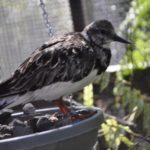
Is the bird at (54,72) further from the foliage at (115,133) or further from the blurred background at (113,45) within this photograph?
the foliage at (115,133)

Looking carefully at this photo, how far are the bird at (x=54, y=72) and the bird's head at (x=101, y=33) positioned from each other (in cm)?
12

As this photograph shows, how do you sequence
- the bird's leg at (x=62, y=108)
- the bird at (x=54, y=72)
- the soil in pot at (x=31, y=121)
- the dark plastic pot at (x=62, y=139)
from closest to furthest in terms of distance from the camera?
the dark plastic pot at (x=62, y=139)
the soil in pot at (x=31, y=121)
the bird at (x=54, y=72)
the bird's leg at (x=62, y=108)

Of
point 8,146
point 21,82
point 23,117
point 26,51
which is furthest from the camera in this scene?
point 26,51

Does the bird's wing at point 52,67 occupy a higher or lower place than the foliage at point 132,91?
higher

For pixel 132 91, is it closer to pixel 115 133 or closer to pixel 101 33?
pixel 115 133

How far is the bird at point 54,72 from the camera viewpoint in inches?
74.1

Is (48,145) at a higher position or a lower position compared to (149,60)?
higher

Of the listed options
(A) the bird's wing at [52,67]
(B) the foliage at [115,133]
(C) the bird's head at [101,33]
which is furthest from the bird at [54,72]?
(B) the foliage at [115,133]

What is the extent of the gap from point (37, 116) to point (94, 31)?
0.43m

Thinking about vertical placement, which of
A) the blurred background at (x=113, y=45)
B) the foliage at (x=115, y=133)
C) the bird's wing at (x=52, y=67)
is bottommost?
the foliage at (x=115, y=133)

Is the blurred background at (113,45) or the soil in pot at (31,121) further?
the blurred background at (113,45)

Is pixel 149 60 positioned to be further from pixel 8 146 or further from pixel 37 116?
pixel 8 146

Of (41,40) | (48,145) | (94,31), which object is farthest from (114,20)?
(48,145)

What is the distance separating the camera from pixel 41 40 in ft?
10.5
